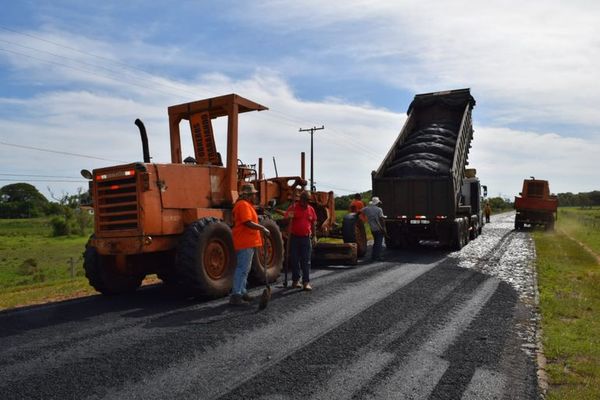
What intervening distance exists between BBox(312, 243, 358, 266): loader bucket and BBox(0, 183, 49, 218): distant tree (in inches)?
3765

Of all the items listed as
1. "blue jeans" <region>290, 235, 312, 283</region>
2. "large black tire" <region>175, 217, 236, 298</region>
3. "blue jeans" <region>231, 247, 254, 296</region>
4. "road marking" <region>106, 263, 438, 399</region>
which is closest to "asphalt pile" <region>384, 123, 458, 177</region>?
"blue jeans" <region>290, 235, 312, 283</region>

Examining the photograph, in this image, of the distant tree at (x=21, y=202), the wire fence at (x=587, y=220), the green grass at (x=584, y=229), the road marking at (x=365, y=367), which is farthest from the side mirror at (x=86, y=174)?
the distant tree at (x=21, y=202)

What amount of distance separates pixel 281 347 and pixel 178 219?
3443 mm

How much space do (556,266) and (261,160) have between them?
7641mm

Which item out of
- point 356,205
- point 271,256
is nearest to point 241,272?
point 271,256

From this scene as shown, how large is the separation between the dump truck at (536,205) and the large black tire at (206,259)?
2374 cm

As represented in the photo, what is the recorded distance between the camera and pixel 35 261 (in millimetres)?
35125

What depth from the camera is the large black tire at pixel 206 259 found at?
23.8 feet

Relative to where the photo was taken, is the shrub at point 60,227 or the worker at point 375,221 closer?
the worker at point 375,221

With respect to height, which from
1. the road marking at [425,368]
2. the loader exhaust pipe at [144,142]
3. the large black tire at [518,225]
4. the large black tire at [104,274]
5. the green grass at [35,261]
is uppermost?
the loader exhaust pipe at [144,142]

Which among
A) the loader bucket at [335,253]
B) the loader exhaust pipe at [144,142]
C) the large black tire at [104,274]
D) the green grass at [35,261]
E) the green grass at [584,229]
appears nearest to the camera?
the loader exhaust pipe at [144,142]

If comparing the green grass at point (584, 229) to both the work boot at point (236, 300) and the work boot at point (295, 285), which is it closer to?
the work boot at point (295, 285)

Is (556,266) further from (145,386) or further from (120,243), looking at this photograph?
(145,386)

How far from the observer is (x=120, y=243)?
7.38 m
